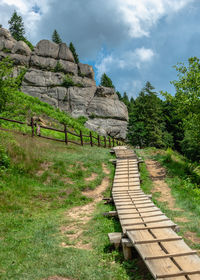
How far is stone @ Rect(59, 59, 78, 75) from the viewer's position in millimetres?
52125

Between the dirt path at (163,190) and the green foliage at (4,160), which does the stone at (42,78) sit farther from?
the green foliage at (4,160)

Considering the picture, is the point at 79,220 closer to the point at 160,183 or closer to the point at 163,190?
the point at 163,190

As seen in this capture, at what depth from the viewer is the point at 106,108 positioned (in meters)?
49.2

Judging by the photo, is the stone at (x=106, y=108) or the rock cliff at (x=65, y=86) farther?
the stone at (x=106, y=108)

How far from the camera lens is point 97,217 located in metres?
7.57

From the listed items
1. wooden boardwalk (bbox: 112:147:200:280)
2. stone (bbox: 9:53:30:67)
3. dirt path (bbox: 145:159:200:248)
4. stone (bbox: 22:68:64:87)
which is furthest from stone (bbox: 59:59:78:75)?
wooden boardwalk (bbox: 112:147:200:280)

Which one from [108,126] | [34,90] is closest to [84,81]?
[34,90]

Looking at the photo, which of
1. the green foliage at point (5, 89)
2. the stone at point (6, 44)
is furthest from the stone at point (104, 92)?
the green foliage at point (5, 89)

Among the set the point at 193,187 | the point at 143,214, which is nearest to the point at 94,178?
the point at 193,187

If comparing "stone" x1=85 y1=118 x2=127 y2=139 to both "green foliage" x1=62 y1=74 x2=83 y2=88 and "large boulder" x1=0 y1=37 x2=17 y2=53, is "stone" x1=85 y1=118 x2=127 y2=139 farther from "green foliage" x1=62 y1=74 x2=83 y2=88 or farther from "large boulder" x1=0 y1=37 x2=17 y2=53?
"large boulder" x1=0 y1=37 x2=17 y2=53

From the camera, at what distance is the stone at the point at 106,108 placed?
158 ft

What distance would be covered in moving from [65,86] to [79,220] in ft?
150

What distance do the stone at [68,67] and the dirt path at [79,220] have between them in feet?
151

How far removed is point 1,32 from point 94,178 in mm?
57087
